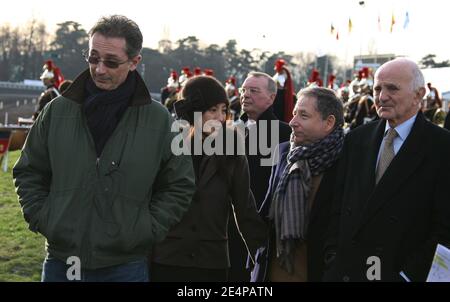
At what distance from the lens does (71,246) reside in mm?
2785

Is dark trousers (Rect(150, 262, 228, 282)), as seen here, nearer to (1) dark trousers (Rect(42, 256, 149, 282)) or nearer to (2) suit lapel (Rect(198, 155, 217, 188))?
(2) suit lapel (Rect(198, 155, 217, 188))

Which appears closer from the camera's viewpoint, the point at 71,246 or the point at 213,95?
the point at 71,246

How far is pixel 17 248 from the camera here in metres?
7.44

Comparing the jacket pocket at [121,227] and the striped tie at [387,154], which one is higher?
the striped tie at [387,154]

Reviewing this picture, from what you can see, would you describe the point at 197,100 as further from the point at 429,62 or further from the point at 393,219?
the point at 429,62

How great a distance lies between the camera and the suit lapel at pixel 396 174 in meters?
3.22

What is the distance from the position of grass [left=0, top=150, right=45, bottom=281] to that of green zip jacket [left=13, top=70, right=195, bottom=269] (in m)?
3.52

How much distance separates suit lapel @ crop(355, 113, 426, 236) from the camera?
322 cm

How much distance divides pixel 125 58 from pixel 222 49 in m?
71.7

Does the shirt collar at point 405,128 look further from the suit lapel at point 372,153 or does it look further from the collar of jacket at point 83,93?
the collar of jacket at point 83,93


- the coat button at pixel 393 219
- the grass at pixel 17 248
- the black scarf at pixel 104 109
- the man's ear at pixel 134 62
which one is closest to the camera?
the black scarf at pixel 104 109

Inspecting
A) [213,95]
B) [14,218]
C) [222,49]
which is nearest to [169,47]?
[222,49]

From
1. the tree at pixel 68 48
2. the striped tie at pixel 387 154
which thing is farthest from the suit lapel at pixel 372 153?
the tree at pixel 68 48
